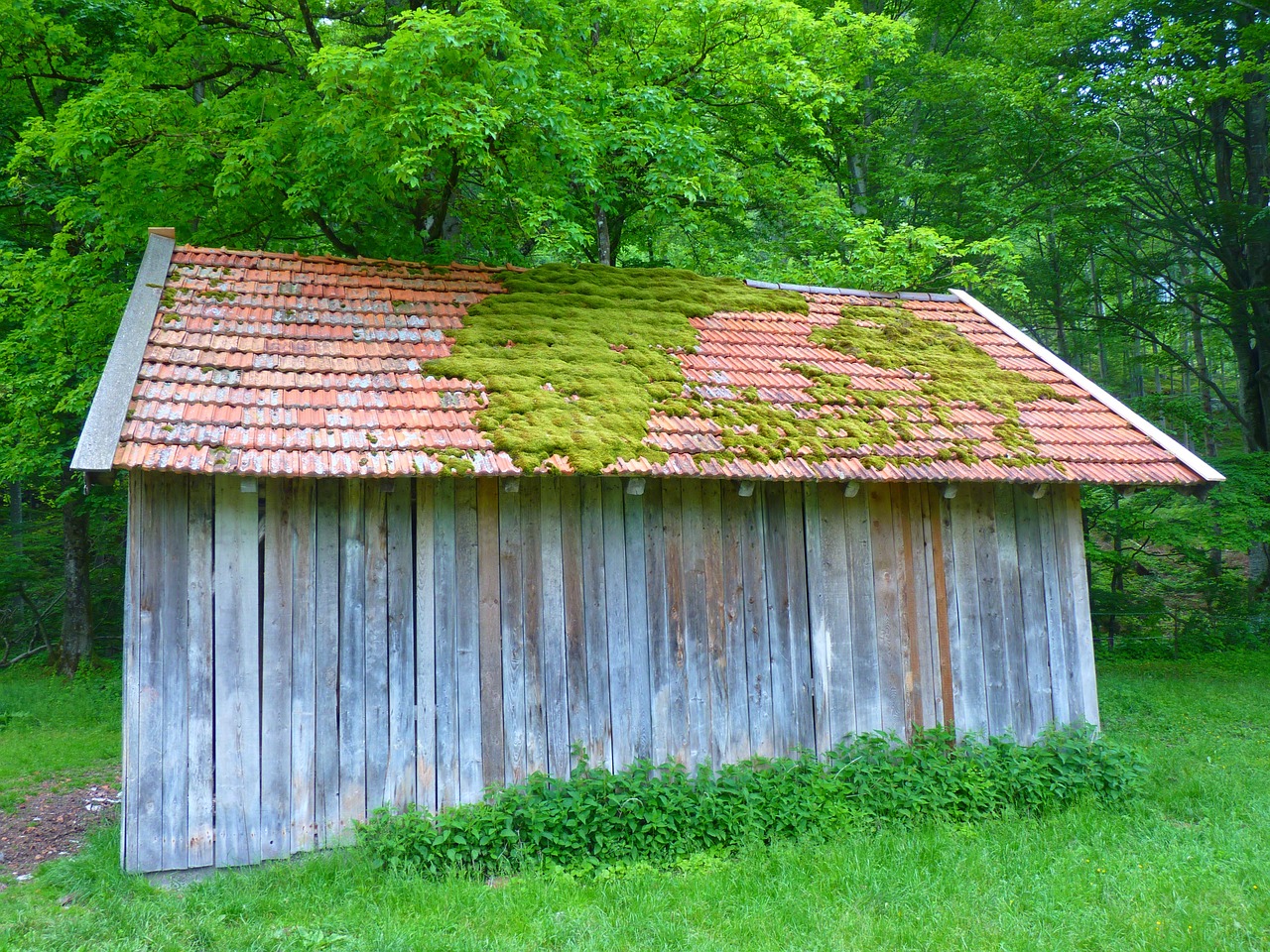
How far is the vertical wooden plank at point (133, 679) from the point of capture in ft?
18.0

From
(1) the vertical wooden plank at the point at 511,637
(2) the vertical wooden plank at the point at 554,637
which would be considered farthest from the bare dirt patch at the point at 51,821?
(2) the vertical wooden plank at the point at 554,637

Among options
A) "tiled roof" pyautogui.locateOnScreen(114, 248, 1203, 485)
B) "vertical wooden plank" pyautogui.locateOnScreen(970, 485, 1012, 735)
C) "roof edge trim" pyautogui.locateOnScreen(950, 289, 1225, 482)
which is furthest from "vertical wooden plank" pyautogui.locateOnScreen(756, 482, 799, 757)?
"roof edge trim" pyautogui.locateOnScreen(950, 289, 1225, 482)

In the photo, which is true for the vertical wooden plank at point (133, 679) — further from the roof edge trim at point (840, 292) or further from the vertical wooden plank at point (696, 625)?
the roof edge trim at point (840, 292)

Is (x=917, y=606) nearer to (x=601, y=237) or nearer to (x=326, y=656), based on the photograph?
(x=326, y=656)

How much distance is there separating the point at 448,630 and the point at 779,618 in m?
2.60

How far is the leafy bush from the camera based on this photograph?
5824 mm

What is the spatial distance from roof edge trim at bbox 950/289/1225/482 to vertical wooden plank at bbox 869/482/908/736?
2.48 m

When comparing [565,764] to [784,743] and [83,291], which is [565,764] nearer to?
[784,743]

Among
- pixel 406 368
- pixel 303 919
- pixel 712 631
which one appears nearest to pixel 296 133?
pixel 406 368

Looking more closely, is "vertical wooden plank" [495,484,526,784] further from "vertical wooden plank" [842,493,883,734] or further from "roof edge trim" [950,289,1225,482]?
"roof edge trim" [950,289,1225,482]

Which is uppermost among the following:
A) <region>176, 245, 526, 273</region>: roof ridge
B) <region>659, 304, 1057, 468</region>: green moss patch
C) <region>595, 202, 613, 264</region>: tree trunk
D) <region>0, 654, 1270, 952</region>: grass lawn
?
<region>595, 202, 613, 264</region>: tree trunk

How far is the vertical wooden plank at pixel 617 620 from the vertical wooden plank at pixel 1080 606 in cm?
402

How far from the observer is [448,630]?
20.6 ft

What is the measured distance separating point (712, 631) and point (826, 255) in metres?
9.65
